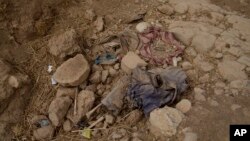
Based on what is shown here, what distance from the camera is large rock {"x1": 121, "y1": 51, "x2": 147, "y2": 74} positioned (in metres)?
4.05

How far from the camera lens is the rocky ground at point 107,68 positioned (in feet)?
11.9

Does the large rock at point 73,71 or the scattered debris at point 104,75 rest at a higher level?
the large rock at point 73,71

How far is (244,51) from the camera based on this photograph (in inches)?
161

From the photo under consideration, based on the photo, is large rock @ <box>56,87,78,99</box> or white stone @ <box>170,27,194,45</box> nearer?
large rock @ <box>56,87,78,99</box>

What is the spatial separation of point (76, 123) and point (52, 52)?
0.97 meters

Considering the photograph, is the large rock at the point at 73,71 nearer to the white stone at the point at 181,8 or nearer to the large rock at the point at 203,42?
the large rock at the point at 203,42

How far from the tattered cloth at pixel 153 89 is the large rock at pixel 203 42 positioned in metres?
0.52

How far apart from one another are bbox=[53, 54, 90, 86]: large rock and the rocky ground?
1 cm

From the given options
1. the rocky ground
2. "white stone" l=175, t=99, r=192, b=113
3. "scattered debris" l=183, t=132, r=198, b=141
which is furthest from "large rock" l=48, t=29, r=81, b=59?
"scattered debris" l=183, t=132, r=198, b=141

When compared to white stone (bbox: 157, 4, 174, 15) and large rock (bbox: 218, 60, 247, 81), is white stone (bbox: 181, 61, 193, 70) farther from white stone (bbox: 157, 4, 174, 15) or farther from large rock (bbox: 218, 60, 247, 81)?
white stone (bbox: 157, 4, 174, 15)

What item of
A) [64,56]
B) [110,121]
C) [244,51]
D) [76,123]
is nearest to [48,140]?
[76,123]

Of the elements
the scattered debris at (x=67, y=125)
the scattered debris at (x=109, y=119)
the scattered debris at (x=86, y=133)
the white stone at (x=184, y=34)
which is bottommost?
the scattered debris at (x=86, y=133)

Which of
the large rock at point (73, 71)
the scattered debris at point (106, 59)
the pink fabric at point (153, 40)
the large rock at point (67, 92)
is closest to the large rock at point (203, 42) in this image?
the pink fabric at point (153, 40)

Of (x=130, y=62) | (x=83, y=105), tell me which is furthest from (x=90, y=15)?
(x=83, y=105)
